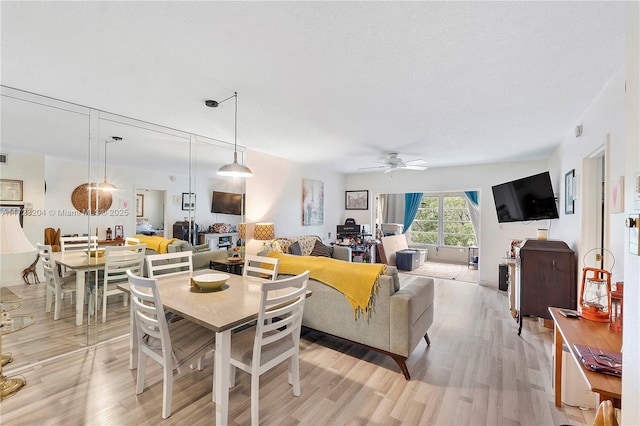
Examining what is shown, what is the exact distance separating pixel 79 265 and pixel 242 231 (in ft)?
6.76

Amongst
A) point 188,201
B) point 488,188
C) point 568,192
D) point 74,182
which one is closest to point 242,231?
point 188,201

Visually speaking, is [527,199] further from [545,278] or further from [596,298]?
[596,298]

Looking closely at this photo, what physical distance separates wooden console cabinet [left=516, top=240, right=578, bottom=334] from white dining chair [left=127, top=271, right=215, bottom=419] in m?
3.23

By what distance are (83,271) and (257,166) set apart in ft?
8.93

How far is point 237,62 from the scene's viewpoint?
189cm

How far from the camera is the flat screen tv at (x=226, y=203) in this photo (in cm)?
416

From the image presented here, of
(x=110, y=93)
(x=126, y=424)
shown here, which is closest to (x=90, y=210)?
(x=110, y=93)

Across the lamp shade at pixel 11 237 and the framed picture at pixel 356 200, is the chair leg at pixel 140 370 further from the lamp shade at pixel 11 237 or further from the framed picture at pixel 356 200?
the framed picture at pixel 356 200

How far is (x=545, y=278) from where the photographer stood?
9.73ft

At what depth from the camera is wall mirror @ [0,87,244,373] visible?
2.49 metres

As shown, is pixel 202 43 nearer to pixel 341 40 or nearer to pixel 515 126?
pixel 341 40

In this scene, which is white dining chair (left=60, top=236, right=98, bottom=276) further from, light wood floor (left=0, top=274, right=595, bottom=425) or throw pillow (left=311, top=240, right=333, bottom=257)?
throw pillow (left=311, top=240, right=333, bottom=257)

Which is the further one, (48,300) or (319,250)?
(319,250)

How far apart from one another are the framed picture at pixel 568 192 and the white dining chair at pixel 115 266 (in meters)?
4.90
